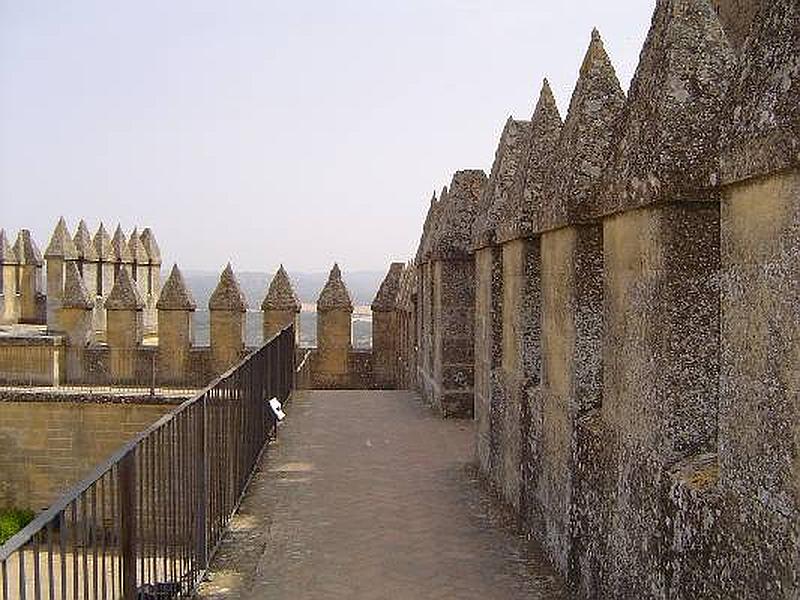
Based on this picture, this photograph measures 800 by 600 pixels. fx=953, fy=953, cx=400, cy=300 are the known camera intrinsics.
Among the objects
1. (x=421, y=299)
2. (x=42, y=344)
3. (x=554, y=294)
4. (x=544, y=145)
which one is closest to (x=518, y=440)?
(x=554, y=294)

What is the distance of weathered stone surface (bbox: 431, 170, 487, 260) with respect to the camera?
12.0m

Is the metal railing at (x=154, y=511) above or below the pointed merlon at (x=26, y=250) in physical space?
below

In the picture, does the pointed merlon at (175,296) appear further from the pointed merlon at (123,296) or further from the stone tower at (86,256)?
the stone tower at (86,256)

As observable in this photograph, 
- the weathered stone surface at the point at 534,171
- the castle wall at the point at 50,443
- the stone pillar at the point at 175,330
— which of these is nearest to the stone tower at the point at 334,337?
the stone pillar at the point at 175,330

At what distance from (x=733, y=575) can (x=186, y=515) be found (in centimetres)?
331

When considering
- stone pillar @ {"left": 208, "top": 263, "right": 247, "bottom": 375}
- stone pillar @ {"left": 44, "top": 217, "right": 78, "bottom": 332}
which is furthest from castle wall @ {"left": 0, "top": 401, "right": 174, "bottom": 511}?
stone pillar @ {"left": 44, "top": 217, "right": 78, "bottom": 332}

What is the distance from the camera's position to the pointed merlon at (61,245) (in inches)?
993

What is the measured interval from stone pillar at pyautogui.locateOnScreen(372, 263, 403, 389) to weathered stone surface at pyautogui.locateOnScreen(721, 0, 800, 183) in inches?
692

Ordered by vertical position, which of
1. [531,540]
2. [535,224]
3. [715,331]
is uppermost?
[535,224]

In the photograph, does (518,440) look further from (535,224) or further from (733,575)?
(733,575)

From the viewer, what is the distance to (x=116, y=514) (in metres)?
4.18

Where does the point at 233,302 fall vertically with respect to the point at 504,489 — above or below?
above

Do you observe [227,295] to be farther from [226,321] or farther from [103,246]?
[103,246]

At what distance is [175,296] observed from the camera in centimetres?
2030
